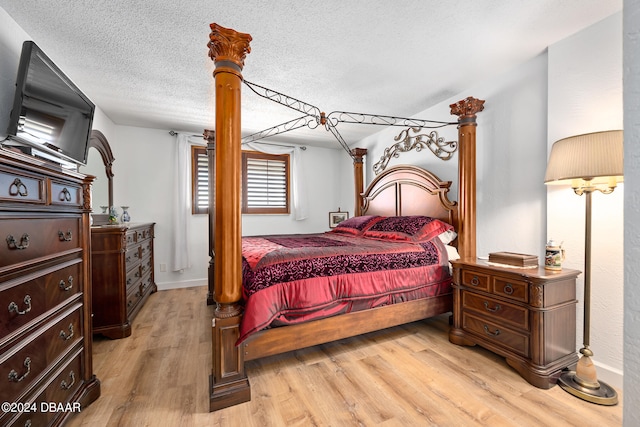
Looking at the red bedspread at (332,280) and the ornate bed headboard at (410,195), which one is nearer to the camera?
the red bedspread at (332,280)

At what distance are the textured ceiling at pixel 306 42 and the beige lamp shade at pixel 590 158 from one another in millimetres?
849

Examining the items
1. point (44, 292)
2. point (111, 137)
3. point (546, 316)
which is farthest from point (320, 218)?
point (44, 292)

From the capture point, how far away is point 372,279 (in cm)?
202

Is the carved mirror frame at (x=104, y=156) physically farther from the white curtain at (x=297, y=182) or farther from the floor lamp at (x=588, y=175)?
the floor lamp at (x=588, y=175)

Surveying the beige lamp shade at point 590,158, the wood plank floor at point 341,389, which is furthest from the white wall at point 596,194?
the wood plank floor at point 341,389

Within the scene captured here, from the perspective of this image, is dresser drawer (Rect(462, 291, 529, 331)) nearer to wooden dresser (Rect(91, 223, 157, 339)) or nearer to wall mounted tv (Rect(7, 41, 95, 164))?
wooden dresser (Rect(91, 223, 157, 339))

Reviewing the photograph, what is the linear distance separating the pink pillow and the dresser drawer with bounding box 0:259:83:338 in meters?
2.42

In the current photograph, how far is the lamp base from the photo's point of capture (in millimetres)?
1519

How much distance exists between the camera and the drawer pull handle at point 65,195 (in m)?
1.28

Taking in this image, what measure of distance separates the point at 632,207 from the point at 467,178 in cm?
184

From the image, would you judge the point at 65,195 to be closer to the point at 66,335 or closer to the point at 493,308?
the point at 66,335

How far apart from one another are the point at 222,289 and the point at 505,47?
2685mm

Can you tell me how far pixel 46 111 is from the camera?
68.6 inches

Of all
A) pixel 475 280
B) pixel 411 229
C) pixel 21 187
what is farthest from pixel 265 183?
pixel 21 187
